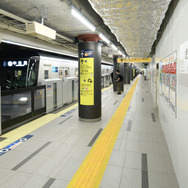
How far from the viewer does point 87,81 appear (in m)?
5.30

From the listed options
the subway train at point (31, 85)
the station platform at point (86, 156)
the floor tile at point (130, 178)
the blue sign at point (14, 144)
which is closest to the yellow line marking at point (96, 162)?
the station platform at point (86, 156)

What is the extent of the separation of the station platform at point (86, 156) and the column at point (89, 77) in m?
0.39

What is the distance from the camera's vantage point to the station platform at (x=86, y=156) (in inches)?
97.4

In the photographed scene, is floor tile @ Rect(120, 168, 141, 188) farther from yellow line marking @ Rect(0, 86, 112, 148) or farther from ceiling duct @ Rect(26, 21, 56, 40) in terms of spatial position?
ceiling duct @ Rect(26, 21, 56, 40)

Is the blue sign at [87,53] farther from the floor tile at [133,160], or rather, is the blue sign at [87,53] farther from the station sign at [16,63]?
the floor tile at [133,160]

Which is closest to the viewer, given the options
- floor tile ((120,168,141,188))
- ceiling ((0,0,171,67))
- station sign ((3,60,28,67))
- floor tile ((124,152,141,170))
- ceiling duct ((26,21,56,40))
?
floor tile ((120,168,141,188))

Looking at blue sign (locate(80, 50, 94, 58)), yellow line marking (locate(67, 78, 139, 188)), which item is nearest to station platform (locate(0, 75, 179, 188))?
yellow line marking (locate(67, 78, 139, 188))

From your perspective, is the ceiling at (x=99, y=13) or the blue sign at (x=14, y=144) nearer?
the ceiling at (x=99, y=13)

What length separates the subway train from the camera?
16.2 ft

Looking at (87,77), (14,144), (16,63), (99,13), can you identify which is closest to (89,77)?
(87,77)

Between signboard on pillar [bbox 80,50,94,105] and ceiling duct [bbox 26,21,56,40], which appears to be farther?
signboard on pillar [bbox 80,50,94,105]

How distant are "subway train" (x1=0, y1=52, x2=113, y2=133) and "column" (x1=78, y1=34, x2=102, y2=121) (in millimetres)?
1655

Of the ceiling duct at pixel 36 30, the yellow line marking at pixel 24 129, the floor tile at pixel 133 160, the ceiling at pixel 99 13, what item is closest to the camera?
the ceiling at pixel 99 13

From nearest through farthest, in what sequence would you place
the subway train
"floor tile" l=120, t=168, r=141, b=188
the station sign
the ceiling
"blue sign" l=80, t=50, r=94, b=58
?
"floor tile" l=120, t=168, r=141, b=188, the ceiling, the subway train, "blue sign" l=80, t=50, r=94, b=58, the station sign
